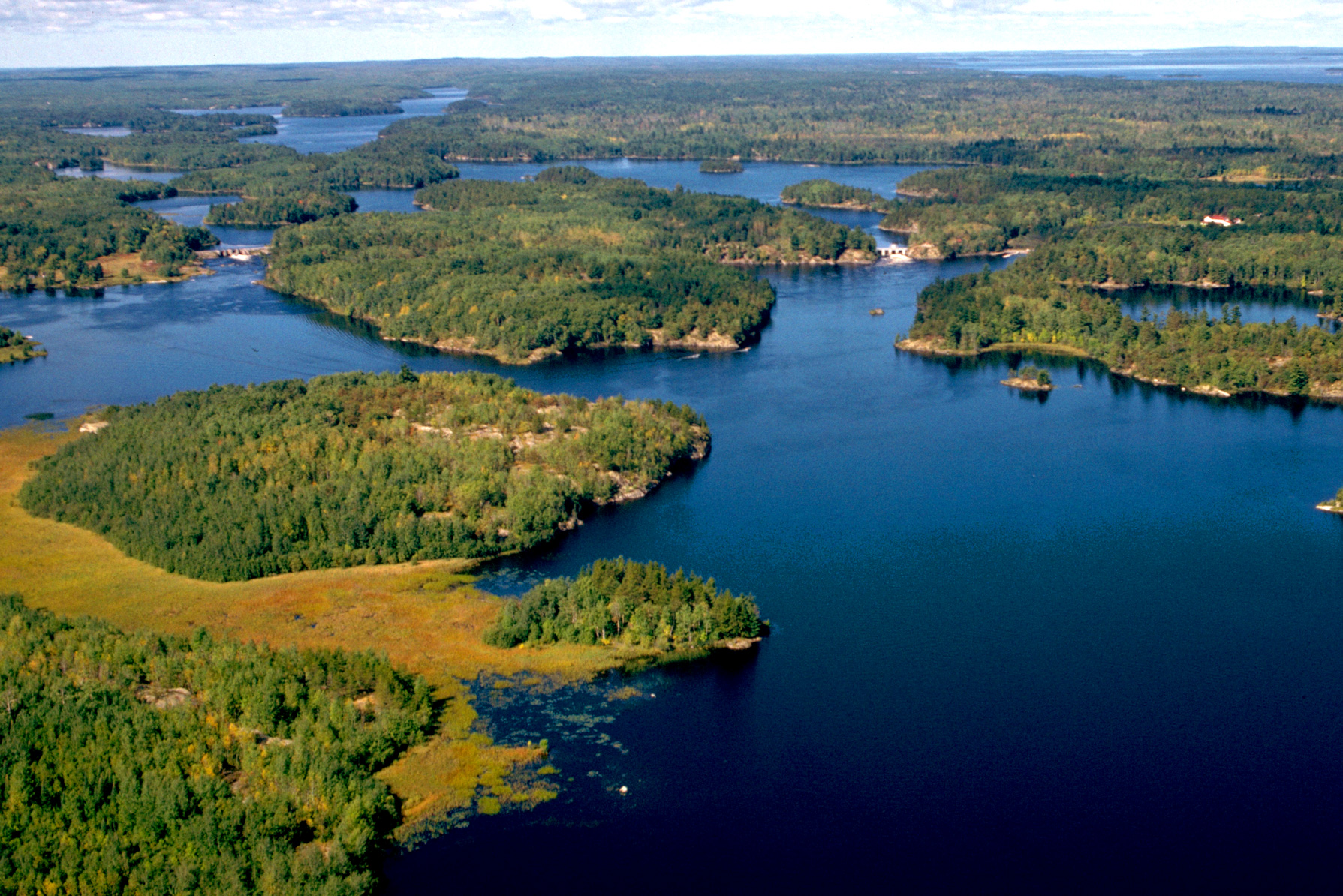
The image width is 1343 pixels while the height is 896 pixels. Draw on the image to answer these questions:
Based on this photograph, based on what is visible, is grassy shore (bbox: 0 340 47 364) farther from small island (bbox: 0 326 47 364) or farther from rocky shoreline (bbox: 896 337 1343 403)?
rocky shoreline (bbox: 896 337 1343 403)

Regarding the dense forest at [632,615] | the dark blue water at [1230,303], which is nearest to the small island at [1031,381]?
the dark blue water at [1230,303]

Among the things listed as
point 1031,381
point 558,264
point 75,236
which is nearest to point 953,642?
point 1031,381

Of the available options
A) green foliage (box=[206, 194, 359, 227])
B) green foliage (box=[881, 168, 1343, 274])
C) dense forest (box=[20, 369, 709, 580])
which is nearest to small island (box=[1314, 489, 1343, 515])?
dense forest (box=[20, 369, 709, 580])

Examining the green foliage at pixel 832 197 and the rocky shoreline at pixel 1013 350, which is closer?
the rocky shoreline at pixel 1013 350

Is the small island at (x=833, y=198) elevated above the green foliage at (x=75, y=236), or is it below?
above

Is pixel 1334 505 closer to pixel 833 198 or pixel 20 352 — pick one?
pixel 20 352

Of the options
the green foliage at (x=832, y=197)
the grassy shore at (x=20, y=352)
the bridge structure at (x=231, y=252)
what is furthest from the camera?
the green foliage at (x=832, y=197)

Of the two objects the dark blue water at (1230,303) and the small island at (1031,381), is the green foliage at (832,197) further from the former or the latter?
the small island at (1031,381)
